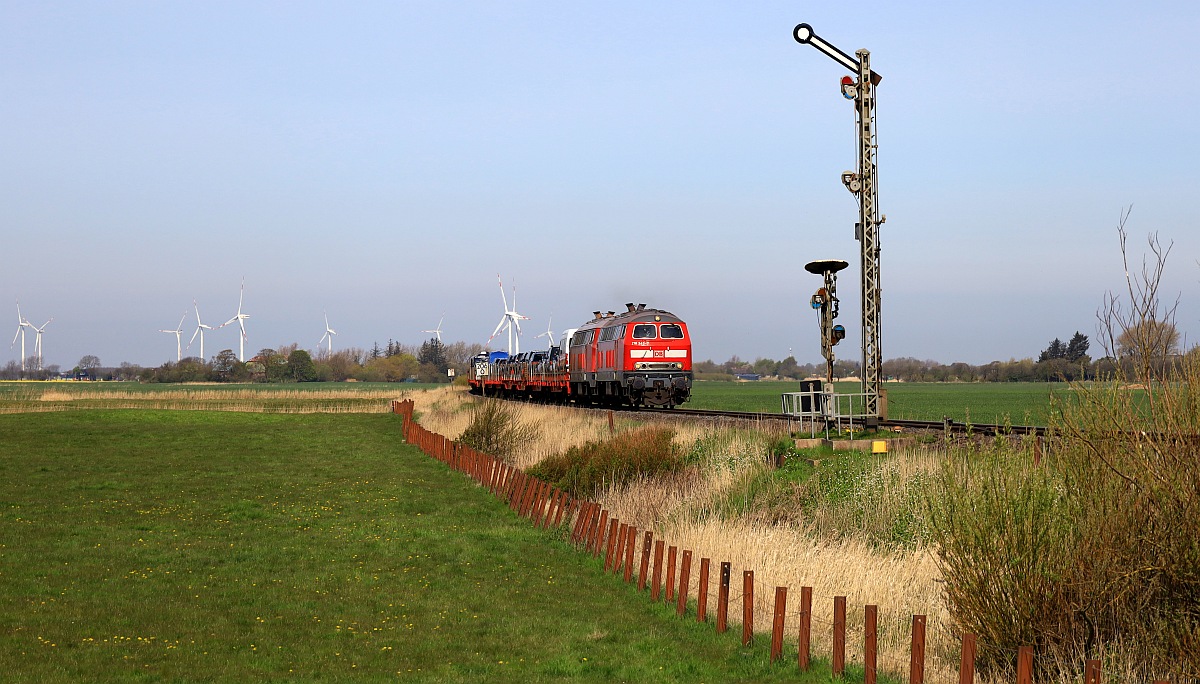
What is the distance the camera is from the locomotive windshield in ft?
135

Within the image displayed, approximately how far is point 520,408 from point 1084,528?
1480 inches

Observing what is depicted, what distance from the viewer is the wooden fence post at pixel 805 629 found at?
9797 millimetres

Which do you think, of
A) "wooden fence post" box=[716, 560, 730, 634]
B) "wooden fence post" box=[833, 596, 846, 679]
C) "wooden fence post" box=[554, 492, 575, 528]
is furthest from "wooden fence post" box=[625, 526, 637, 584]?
"wooden fence post" box=[833, 596, 846, 679]

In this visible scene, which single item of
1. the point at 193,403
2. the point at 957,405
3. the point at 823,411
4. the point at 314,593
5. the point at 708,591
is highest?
the point at 823,411

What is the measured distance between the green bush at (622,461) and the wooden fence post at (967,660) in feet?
45.3

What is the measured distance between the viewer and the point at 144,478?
97.4 feet

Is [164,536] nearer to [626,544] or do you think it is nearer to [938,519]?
[626,544]

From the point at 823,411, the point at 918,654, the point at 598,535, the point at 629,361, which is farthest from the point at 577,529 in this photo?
the point at 629,361

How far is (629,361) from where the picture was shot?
133 ft

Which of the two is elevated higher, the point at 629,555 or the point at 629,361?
the point at 629,361

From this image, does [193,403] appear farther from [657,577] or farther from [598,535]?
[657,577]

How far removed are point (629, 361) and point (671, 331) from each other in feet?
6.87

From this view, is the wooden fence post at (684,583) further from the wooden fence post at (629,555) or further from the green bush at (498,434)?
the green bush at (498,434)

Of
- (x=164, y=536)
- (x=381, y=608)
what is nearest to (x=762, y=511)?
(x=381, y=608)
